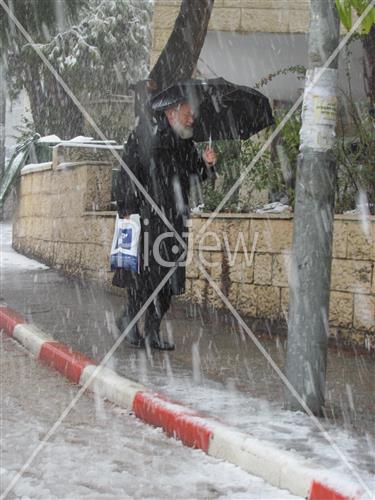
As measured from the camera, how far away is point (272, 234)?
25.3 feet

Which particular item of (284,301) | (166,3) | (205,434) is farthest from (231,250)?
(166,3)

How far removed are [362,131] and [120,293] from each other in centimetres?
368

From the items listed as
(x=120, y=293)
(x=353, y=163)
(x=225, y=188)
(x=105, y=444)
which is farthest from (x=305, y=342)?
(x=120, y=293)

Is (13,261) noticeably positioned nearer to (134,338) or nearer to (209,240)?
(209,240)

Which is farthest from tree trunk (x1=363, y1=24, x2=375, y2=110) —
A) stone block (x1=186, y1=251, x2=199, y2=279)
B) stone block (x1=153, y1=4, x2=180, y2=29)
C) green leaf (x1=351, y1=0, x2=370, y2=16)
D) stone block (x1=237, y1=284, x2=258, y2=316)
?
green leaf (x1=351, y1=0, x2=370, y2=16)

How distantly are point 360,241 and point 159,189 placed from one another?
5.79 ft

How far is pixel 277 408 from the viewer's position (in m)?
4.86

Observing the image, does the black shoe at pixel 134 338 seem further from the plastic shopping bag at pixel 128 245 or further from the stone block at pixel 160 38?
the stone block at pixel 160 38

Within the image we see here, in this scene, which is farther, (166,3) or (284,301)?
(166,3)

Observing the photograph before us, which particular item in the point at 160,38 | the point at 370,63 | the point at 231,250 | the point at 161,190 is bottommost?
the point at 231,250

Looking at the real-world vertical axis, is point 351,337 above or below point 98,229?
below

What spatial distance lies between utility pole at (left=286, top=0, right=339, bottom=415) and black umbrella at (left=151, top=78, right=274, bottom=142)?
1.95 metres

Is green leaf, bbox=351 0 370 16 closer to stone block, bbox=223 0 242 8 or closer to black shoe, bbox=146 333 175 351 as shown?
black shoe, bbox=146 333 175 351

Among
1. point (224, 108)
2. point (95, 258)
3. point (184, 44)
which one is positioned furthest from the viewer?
point (95, 258)
